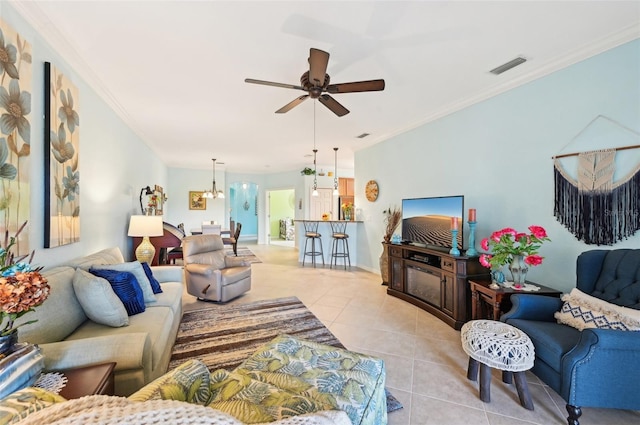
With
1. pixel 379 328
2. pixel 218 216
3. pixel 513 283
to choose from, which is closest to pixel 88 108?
pixel 379 328

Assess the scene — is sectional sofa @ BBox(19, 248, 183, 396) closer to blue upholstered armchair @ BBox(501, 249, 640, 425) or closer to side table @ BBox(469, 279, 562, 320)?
blue upholstered armchair @ BBox(501, 249, 640, 425)

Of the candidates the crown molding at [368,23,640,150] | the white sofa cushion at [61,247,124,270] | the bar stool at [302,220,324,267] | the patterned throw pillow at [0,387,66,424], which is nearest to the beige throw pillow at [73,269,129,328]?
the white sofa cushion at [61,247,124,270]

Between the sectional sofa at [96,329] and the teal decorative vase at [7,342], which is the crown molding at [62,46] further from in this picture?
the teal decorative vase at [7,342]

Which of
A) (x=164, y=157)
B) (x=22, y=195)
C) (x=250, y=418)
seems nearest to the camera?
(x=250, y=418)

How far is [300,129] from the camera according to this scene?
4688 mm

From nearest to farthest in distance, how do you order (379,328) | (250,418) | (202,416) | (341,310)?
(202,416)
(250,418)
(379,328)
(341,310)

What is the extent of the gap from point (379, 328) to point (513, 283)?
1.41 m

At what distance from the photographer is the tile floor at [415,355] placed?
1752mm

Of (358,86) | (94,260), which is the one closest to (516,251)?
(358,86)

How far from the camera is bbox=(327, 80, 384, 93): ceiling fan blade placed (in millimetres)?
2213

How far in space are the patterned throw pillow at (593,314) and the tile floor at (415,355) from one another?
55cm

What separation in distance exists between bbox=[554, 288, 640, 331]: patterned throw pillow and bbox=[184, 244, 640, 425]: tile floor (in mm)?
554

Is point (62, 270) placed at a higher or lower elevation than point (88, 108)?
lower

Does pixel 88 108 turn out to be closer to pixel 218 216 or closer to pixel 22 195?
pixel 22 195
